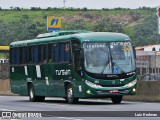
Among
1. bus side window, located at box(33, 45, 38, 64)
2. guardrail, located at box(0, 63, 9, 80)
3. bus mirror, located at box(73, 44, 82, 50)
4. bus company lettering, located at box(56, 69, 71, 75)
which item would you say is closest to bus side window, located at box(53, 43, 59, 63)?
bus company lettering, located at box(56, 69, 71, 75)

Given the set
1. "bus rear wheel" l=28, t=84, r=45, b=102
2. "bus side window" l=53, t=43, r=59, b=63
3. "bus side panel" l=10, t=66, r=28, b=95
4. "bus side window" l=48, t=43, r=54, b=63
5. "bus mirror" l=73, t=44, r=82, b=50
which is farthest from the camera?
"bus side panel" l=10, t=66, r=28, b=95

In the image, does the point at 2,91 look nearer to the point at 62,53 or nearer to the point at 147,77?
the point at 147,77

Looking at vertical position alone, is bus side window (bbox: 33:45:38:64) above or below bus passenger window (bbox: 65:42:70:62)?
below

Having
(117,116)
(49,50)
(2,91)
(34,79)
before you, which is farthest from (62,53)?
(2,91)

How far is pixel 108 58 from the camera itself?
3222cm

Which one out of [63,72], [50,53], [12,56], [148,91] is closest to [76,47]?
[63,72]

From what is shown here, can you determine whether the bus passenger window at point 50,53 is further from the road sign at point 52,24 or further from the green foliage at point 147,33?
the green foliage at point 147,33

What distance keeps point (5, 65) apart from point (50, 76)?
20984mm

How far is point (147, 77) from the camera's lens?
145 ft

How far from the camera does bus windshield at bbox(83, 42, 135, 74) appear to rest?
32156 mm

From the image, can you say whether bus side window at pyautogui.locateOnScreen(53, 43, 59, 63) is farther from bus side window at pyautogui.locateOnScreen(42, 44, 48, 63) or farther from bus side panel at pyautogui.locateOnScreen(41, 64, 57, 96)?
bus side window at pyautogui.locateOnScreen(42, 44, 48, 63)

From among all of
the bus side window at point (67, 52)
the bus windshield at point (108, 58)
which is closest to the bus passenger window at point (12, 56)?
the bus side window at point (67, 52)

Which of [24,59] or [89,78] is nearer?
[89,78]

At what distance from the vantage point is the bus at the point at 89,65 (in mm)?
32156
